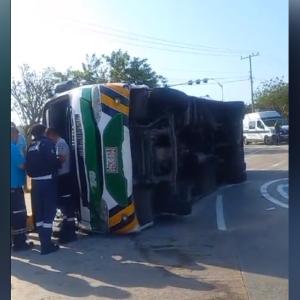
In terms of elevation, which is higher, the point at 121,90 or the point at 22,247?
the point at 121,90

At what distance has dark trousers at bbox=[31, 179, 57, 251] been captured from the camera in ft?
18.7

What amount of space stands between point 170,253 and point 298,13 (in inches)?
163

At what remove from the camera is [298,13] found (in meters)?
1.67

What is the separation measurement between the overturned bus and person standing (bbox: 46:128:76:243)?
85 millimetres

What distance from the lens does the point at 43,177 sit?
226 inches

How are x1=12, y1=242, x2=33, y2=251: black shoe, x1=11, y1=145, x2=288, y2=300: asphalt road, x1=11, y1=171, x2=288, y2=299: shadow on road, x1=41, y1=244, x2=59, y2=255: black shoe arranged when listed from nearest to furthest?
x1=11, y1=145, x2=288, y2=300: asphalt road
x1=11, y1=171, x2=288, y2=299: shadow on road
x1=41, y1=244, x2=59, y2=255: black shoe
x1=12, y1=242, x2=33, y2=251: black shoe

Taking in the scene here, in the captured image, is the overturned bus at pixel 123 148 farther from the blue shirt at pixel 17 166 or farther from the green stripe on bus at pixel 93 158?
the blue shirt at pixel 17 166

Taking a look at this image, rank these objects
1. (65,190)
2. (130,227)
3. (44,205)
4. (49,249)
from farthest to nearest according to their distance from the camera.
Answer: (65,190) < (130,227) < (44,205) < (49,249)

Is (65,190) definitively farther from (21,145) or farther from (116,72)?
(116,72)

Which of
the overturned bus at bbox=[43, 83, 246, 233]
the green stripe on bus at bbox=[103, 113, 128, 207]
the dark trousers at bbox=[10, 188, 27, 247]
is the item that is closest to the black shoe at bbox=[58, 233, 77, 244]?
the overturned bus at bbox=[43, 83, 246, 233]

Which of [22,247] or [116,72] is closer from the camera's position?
[22,247]

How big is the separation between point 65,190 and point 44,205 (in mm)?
764

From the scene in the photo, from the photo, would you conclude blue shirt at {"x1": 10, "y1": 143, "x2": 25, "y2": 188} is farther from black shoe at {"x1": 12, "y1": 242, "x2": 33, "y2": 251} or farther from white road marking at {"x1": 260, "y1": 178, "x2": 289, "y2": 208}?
white road marking at {"x1": 260, "y1": 178, "x2": 289, "y2": 208}

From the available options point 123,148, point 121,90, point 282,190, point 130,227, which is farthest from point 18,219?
point 282,190
